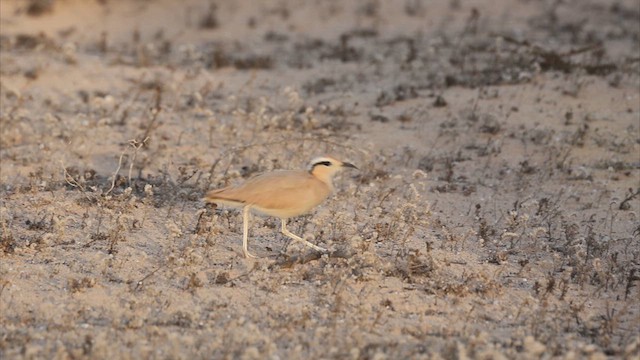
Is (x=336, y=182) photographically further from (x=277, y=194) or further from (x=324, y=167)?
(x=277, y=194)

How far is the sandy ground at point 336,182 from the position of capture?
6102mm

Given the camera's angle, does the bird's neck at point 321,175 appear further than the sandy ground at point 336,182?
Yes

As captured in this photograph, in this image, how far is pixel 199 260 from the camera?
22.7 feet

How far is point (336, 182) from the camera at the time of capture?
9336mm

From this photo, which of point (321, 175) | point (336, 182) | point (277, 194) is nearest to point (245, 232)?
point (277, 194)

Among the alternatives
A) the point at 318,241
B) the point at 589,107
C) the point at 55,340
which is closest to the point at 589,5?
the point at 589,107

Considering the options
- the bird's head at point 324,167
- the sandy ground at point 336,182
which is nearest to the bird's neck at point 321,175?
the bird's head at point 324,167

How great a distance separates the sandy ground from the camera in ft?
20.0

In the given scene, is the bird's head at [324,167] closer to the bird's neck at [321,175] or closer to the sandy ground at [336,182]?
the bird's neck at [321,175]

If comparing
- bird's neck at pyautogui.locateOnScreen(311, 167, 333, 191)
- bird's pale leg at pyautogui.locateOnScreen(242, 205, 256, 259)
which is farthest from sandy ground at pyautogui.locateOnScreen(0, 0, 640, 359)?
bird's neck at pyautogui.locateOnScreen(311, 167, 333, 191)

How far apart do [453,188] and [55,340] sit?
196 inches

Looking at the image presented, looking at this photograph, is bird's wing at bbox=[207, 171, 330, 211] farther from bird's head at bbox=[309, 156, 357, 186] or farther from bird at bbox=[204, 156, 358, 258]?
bird's head at bbox=[309, 156, 357, 186]

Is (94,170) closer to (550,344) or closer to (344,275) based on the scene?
(344,275)

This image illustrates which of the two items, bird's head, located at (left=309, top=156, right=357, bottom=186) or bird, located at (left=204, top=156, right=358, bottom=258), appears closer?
bird, located at (left=204, top=156, right=358, bottom=258)
